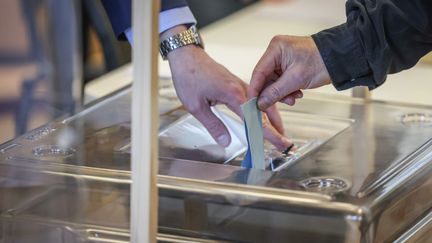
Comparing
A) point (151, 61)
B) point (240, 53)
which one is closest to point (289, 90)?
point (151, 61)

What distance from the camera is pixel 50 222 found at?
0.87 m

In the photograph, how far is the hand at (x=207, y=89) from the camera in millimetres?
1027

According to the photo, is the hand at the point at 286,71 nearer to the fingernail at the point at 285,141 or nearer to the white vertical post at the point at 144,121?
the fingernail at the point at 285,141

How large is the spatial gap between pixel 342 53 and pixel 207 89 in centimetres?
18

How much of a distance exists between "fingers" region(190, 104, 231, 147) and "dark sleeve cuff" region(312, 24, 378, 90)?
0.49ft

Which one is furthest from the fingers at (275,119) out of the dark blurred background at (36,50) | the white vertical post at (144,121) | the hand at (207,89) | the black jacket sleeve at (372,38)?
the dark blurred background at (36,50)

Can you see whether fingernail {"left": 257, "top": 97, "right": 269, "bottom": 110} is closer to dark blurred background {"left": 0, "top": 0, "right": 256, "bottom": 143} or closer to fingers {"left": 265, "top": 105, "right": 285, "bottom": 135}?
fingers {"left": 265, "top": 105, "right": 285, "bottom": 135}

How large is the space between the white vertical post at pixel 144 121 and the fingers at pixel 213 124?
1.03 ft

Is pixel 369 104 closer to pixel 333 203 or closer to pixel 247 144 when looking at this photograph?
pixel 247 144

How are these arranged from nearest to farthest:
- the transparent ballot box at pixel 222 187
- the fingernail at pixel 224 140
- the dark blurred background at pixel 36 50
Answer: the transparent ballot box at pixel 222 187
the fingernail at pixel 224 140
the dark blurred background at pixel 36 50

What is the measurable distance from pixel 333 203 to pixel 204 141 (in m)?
0.25

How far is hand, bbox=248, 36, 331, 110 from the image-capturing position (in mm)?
929

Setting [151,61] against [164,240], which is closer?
[151,61]

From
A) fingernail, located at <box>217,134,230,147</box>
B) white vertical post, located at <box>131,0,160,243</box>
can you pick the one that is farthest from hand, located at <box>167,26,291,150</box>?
white vertical post, located at <box>131,0,160,243</box>
